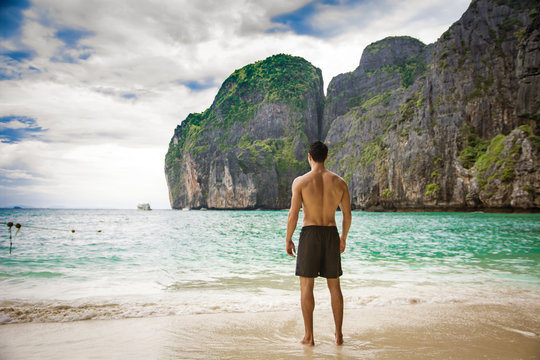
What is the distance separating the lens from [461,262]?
923 centimetres

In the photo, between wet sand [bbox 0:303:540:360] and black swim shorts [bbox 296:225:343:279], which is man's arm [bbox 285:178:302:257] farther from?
wet sand [bbox 0:303:540:360]

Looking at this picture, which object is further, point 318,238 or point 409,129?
point 409,129

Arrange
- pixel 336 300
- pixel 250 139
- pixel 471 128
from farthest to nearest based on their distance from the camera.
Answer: pixel 250 139 → pixel 471 128 → pixel 336 300

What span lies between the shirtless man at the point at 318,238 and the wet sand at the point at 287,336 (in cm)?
38

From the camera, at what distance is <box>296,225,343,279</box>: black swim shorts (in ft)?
10.9

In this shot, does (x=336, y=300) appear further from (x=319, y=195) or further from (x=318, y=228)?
(x=319, y=195)

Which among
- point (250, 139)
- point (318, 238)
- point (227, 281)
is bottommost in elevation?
point (227, 281)

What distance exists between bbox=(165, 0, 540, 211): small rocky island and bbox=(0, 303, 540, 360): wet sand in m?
47.8

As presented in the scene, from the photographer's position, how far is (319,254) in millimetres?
3324

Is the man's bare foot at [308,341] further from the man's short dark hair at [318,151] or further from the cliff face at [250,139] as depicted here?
the cliff face at [250,139]

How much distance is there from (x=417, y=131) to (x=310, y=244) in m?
65.7

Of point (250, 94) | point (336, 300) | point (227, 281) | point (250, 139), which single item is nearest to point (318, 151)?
point (336, 300)

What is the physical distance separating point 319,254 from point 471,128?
61.9 metres

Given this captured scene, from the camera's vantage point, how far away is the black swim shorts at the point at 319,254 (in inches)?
130
